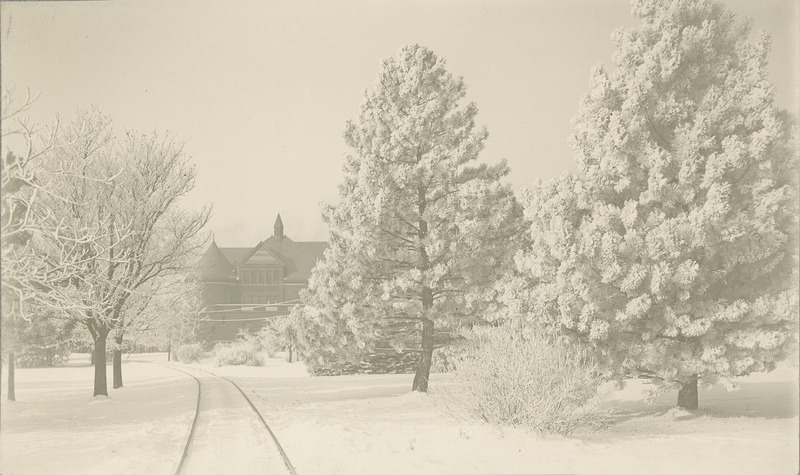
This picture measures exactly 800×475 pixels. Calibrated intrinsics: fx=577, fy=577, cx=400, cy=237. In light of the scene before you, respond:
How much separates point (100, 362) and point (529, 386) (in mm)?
11550

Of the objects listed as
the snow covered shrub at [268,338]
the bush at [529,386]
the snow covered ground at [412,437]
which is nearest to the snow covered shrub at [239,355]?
the snow covered shrub at [268,338]

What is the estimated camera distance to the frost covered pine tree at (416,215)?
14859mm

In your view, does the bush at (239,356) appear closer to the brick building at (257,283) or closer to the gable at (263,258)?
the brick building at (257,283)

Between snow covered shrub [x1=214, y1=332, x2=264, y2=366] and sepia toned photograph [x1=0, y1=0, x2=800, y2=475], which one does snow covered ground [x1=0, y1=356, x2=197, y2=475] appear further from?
snow covered shrub [x1=214, y1=332, x2=264, y2=366]

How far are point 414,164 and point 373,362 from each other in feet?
49.3

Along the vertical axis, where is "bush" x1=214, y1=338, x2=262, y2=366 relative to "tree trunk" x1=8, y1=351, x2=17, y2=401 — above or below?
below

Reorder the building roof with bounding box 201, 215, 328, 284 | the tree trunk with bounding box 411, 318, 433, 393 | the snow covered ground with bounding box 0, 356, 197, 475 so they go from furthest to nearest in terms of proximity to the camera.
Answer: the building roof with bounding box 201, 215, 328, 284
the tree trunk with bounding box 411, 318, 433, 393
the snow covered ground with bounding box 0, 356, 197, 475

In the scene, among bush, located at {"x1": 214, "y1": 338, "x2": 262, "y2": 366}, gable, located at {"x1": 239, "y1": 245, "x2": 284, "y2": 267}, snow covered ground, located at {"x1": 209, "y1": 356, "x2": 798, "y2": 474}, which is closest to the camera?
snow covered ground, located at {"x1": 209, "y1": 356, "x2": 798, "y2": 474}

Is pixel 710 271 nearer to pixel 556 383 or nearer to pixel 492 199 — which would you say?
pixel 556 383

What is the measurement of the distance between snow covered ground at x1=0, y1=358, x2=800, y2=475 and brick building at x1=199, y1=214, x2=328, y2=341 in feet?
75.9

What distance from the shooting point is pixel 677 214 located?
454 inches

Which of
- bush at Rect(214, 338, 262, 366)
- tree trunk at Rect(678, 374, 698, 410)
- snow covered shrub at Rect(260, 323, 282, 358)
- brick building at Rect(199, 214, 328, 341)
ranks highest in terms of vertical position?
brick building at Rect(199, 214, 328, 341)

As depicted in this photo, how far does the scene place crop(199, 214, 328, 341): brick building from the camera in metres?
38.9

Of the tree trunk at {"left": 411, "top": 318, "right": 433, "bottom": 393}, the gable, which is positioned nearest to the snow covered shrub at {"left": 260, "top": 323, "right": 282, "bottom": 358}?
the gable
